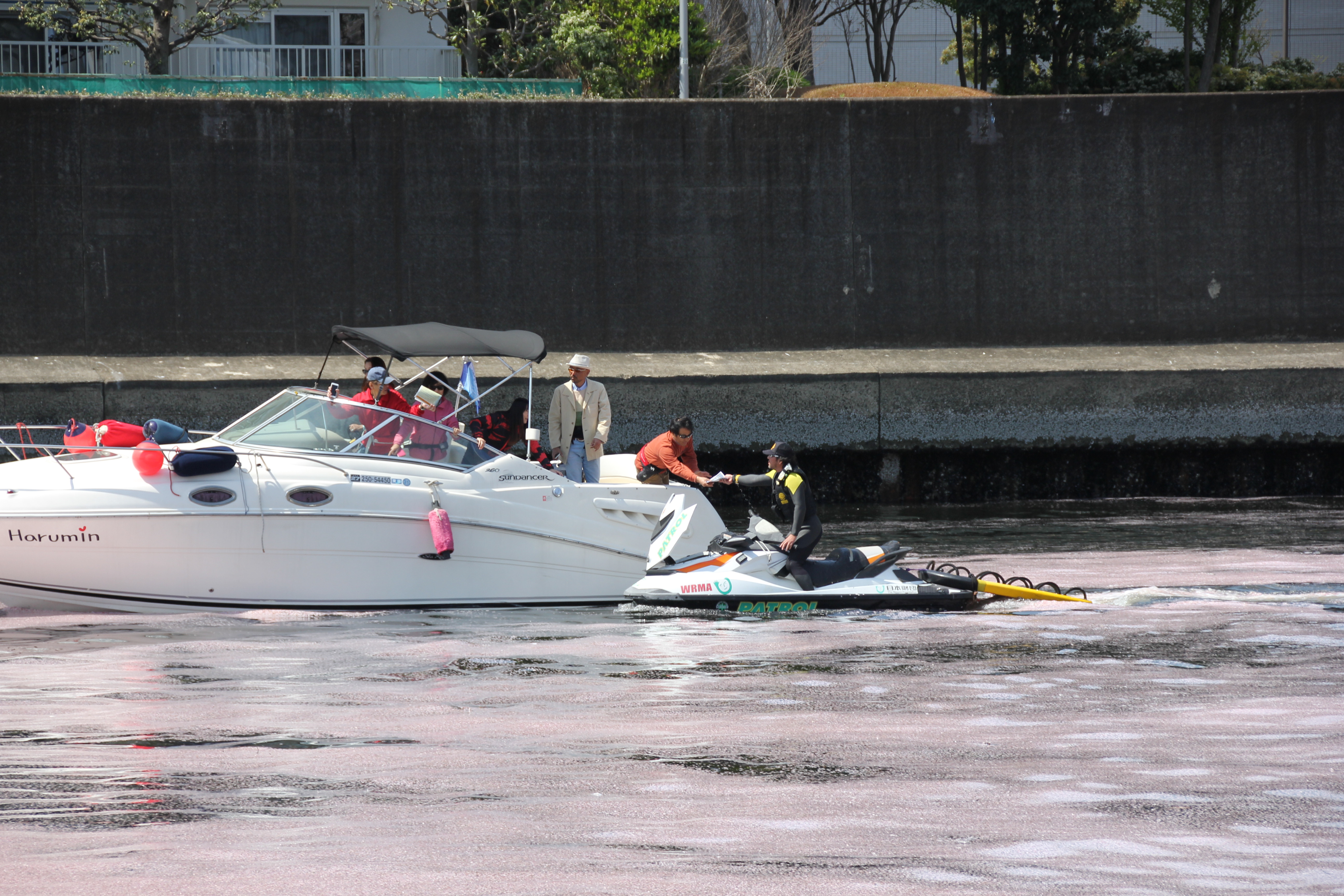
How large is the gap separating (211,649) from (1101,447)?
11544 mm

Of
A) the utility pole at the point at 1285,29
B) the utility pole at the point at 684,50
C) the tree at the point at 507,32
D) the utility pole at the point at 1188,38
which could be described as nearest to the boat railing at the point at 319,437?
the utility pole at the point at 684,50

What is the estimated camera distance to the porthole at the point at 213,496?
9.34 metres

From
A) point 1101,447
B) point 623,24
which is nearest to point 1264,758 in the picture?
point 1101,447

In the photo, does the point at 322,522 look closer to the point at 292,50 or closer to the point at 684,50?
the point at 684,50

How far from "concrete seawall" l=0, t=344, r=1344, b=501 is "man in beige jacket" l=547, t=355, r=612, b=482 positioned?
3.97 m

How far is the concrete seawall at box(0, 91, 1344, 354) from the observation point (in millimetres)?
16516

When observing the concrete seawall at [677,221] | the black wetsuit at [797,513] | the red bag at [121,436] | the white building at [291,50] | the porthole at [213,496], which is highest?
the white building at [291,50]

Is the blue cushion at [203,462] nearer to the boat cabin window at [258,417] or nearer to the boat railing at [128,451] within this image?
the boat railing at [128,451]

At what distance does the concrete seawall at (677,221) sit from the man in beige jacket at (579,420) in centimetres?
549

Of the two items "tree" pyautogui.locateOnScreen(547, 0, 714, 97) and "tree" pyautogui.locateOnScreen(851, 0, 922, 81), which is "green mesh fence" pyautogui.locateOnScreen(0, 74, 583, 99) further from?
"tree" pyautogui.locateOnScreen(851, 0, 922, 81)

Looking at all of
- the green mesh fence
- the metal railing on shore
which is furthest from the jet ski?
the metal railing on shore

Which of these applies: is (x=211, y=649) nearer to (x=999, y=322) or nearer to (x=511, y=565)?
(x=511, y=565)

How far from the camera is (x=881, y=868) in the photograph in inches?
185

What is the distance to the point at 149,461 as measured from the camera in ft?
30.5
